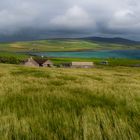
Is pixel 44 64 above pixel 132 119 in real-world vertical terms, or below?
below

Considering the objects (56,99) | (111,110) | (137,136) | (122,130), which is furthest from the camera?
(56,99)

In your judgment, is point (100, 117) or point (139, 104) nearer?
point (100, 117)

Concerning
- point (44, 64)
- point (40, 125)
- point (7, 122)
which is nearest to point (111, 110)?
point (40, 125)

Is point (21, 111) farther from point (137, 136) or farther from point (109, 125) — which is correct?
point (137, 136)

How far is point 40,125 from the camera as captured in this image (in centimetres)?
419

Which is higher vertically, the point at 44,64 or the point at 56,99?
the point at 56,99

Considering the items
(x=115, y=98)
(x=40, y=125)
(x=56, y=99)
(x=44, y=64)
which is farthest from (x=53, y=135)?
(x=44, y=64)

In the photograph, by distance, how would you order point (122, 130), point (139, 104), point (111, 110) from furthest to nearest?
1. point (139, 104)
2. point (111, 110)
3. point (122, 130)

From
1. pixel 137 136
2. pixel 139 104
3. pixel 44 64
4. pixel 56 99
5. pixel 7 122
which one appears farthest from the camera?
pixel 44 64

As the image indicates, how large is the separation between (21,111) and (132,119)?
205cm

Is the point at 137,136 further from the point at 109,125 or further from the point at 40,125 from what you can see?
the point at 40,125

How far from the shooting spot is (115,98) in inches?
246

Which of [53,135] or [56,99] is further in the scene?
[56,99]

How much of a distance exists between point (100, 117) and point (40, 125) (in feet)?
3.33
